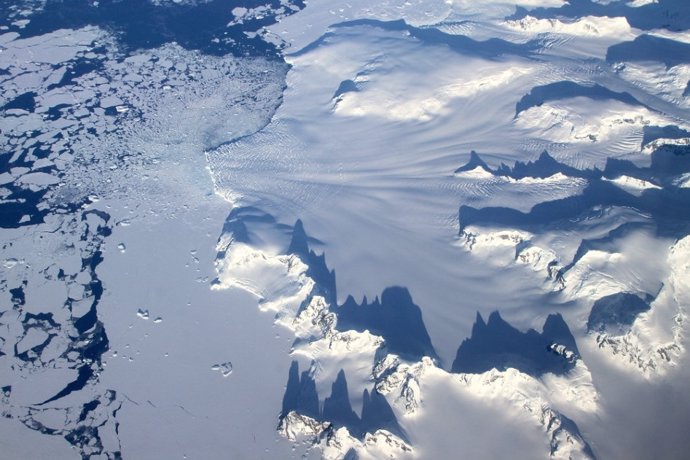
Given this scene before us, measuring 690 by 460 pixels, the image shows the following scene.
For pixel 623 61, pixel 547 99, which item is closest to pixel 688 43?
pixel 623 61

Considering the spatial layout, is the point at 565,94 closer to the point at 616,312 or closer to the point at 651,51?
the point at 651,51

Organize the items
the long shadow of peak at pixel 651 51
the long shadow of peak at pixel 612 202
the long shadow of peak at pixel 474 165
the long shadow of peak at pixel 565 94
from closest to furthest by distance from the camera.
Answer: the long shadow of peak at pixel 612 202
the long shadow of peak at pixel 474 165
the long shadow of peak at pixel 565 94
the long shadow of peak at pixel 651 51

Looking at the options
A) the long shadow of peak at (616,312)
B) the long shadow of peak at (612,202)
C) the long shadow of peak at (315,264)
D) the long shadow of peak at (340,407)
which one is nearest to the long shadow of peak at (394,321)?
the long shadow of peak at (315,264)

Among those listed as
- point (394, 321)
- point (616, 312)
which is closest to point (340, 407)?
point (394, 321)

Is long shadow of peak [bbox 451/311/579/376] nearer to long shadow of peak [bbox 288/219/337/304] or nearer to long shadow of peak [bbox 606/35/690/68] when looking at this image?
long shadow of peak [bbox 288/219/337/304]

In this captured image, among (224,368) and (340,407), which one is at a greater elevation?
(340,407)

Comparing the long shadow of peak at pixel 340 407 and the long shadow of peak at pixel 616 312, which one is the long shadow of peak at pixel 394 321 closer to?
the long shadow of peak at pixel 340 407

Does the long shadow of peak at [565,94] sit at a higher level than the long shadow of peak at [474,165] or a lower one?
higher

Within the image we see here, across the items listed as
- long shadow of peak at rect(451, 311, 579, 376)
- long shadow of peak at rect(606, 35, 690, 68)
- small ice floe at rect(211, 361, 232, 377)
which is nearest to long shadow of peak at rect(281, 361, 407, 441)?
small ice floe at rect(211, 361, 232, 377)
